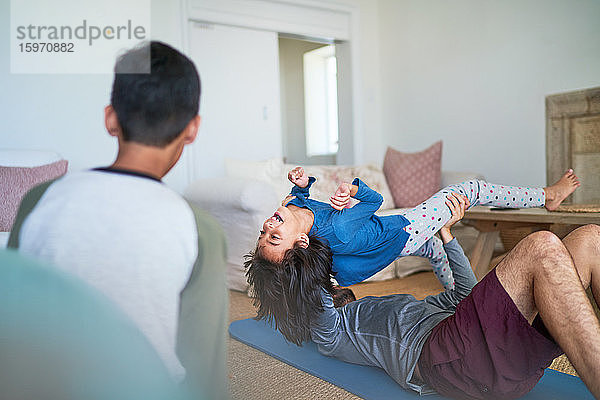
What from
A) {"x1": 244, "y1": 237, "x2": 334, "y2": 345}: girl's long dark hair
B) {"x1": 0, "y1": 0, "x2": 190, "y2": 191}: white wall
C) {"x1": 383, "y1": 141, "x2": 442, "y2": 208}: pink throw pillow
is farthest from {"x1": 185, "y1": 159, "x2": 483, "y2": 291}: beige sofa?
{"x1": 0, "y1": 0, "x2": 190, "y2": 191}: white wall

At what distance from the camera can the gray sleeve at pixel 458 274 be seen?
1.67 meters

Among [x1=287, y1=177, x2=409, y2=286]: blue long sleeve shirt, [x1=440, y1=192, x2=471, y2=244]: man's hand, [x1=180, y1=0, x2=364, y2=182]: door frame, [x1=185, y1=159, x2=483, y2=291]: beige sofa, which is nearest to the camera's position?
[x1=287, y1=177, x2=409, y2=286]: blue long sleeve shirt

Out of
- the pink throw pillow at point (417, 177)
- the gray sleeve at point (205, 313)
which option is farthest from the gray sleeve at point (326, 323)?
the pink throw pillow at point (417, 177)

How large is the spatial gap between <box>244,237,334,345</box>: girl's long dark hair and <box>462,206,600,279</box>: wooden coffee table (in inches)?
58.1

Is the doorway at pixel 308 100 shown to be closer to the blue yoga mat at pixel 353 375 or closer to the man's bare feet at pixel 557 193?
the man's bare feet at pixel 557 193

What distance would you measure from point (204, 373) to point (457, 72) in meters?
4.70

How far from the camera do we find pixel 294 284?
56.5 inches

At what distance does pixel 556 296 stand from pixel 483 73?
378 cm

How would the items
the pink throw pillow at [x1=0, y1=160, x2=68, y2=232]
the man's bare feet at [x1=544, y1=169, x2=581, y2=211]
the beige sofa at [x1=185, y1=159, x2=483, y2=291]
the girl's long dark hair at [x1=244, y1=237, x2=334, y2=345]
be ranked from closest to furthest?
the girl's long dark hair at [x1=244, y1=237, x2=334, y2=345] < the man's bare feet at [x1=544, y1=169, x2=581, y2=211] < the pink throw pillow at [x1=0, y1=160, x2=68, y2=232] < the beige sofa at [x1=185, y1=159, x2=483, y2=291]

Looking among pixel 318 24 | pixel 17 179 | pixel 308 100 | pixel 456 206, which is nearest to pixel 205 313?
pixel 456 206

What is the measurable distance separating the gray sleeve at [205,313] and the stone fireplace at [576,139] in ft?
13.1

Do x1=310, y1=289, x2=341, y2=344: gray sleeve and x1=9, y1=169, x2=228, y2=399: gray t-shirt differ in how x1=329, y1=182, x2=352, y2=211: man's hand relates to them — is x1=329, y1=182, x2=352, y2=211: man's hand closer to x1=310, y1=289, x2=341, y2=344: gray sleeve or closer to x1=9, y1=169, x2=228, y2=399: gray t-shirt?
x1=310, y1=289, x2=341, y2=344: gray sleeve

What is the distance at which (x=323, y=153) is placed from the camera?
7.31m

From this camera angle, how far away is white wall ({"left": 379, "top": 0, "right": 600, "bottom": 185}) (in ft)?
13.3
